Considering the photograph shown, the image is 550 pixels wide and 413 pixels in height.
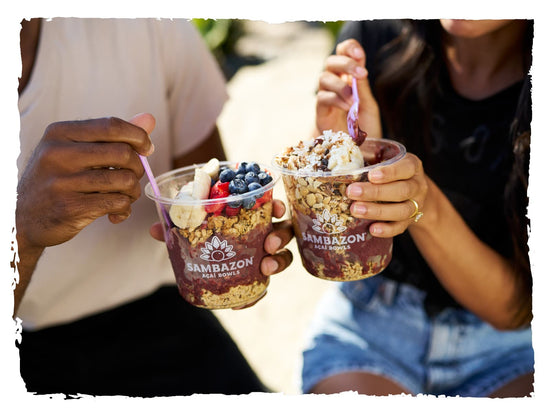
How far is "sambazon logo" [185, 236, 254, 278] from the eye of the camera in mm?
1348

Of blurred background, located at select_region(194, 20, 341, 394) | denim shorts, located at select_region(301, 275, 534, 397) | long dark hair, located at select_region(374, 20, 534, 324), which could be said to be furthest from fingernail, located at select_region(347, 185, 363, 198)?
denim shorts, located at select_region(301, 275, 534, 397)

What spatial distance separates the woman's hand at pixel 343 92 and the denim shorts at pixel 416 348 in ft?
2.17

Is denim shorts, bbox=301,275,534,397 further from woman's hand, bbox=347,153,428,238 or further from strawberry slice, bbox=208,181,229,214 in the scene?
strawberry slice, bbox=208,181,229,214

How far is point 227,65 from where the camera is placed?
6.79 meters

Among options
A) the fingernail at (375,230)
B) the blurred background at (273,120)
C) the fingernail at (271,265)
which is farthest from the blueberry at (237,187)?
the blurred background at (273,120)

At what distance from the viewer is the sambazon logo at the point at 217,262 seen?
4.42 feet

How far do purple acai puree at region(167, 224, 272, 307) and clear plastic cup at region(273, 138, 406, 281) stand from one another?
0.11 metres

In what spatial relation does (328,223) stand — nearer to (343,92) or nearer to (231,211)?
(231,211)

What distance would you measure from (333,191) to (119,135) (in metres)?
0.50

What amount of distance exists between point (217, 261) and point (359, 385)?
86 centimetres

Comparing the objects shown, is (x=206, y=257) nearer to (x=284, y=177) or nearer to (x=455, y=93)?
(x=284, y=177)

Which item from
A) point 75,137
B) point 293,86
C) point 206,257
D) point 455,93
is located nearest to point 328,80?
point 455,93

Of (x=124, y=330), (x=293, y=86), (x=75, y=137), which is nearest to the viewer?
(x=75, y=137)

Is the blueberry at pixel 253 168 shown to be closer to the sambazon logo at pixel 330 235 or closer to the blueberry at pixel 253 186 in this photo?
the blueberry at pixel 253 186
